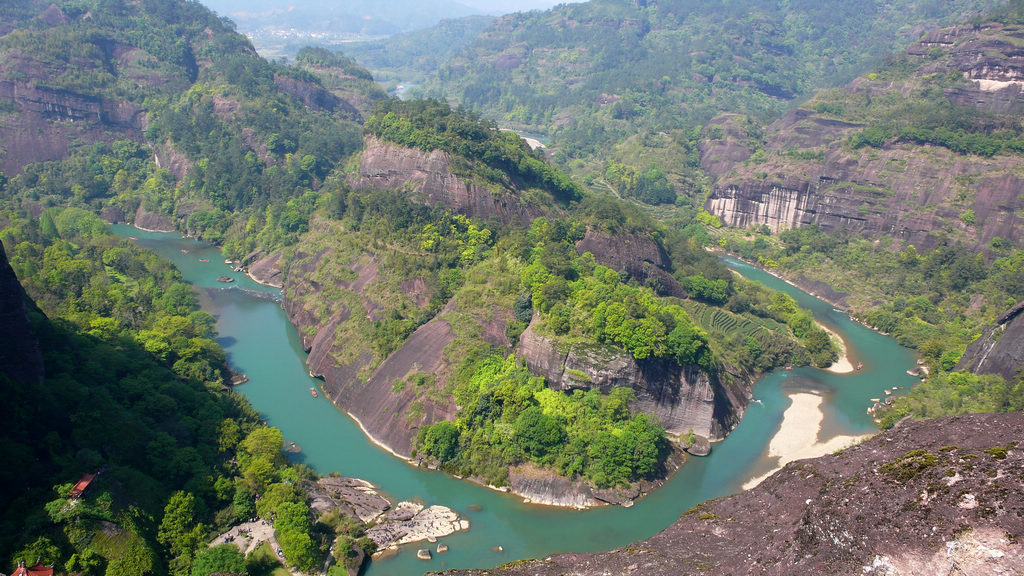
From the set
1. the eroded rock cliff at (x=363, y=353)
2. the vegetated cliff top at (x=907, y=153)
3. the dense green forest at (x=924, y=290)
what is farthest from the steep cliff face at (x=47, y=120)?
the dense green forest at (x=924, y=290)

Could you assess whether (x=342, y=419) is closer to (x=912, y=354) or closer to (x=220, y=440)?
(x=220, y=440)

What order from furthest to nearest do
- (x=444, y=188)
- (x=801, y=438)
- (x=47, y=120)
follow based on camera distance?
(x=47, y=120) < (x=444, y=188) < (x=801, y=438)

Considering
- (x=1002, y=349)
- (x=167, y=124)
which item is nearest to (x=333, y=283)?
(x=1002, y=349)

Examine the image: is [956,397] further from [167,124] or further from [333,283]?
[167,124]

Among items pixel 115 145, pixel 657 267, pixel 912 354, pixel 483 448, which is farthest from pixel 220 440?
pixel 115 145

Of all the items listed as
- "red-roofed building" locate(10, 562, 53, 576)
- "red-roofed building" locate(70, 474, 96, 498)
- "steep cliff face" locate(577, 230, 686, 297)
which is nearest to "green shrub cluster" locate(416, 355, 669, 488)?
"steep cliff face" locate(577, 230, 686, 297)

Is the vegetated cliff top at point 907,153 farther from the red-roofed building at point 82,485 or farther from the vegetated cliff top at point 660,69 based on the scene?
the red-roofed building at point 82,485
